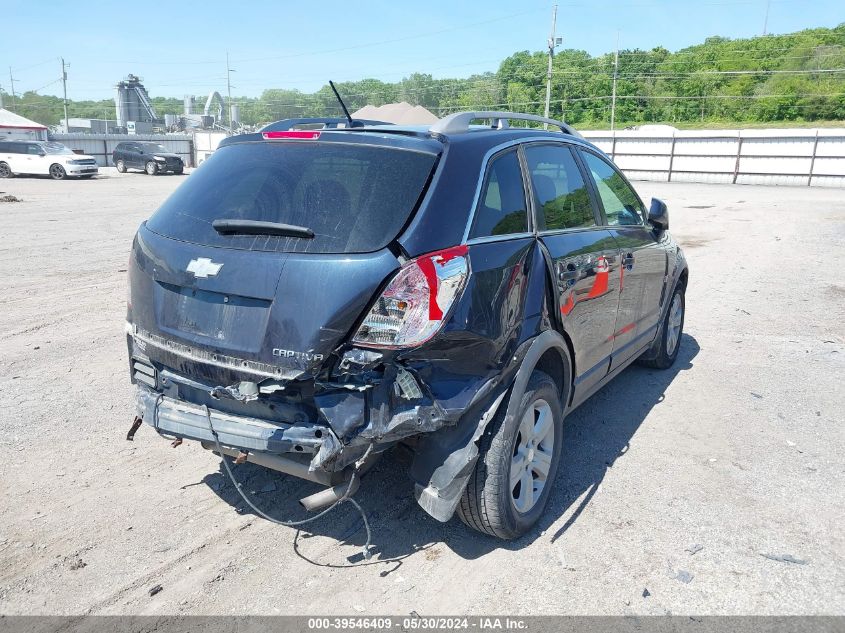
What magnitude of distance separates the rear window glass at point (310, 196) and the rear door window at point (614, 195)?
6.01ft

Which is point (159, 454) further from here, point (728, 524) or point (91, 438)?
point (728, 524)

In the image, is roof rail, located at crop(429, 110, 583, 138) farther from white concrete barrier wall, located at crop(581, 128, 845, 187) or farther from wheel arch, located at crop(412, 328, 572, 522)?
white concrete barrier wall, located at crop(581, 128, 845, 187)

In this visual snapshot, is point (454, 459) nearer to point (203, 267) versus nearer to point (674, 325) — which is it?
point (203, 267)

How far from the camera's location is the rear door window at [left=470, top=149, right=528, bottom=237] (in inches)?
122

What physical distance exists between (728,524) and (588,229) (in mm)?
1790

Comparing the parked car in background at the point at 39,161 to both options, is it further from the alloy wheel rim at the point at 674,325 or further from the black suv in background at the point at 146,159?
the alloy wheel rim at the point at 674,325

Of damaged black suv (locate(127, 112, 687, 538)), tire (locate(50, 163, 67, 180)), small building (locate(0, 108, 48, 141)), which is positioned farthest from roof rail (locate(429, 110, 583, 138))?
small building (locate(0, 108, 48, 141))

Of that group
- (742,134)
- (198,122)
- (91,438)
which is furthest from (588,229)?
(198,122)

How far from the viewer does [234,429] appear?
2795mm

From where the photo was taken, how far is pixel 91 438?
420cm

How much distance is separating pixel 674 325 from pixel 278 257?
4205 millimetres

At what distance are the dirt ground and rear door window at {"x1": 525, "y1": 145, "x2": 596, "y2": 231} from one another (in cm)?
146

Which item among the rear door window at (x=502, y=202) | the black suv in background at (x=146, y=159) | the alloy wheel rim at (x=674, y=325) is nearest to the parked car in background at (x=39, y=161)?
the black suv in background at (x=146, y=159)

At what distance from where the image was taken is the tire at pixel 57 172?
30391 mm
